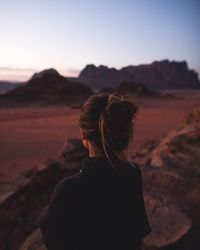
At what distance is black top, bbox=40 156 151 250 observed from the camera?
154cm

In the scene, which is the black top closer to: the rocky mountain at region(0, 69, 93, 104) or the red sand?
the red sand

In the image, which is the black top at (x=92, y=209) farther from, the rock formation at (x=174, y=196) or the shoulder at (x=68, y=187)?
the rock formation at (x=174, y=196)

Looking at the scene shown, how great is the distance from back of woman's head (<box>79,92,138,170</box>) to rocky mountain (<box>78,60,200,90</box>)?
3160 inches

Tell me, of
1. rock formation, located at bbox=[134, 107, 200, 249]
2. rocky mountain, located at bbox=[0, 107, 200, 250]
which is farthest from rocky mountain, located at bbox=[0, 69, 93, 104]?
rock formation, located at bbox=[134, 107, 200, 249]

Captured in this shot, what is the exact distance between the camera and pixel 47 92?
30.0 metres

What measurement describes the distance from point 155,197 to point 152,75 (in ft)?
311

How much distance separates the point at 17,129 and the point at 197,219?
1167cm

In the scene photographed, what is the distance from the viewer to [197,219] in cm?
351

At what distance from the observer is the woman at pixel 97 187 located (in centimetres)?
153

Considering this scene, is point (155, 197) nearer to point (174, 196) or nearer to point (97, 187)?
point (174, 196)

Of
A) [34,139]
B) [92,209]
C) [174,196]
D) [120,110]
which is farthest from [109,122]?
[34,139]

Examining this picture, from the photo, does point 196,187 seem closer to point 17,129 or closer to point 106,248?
point 106,248

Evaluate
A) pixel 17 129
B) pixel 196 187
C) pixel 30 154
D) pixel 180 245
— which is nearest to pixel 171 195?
pixel 196 187

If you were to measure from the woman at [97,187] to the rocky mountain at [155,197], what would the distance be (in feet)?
5.58
